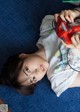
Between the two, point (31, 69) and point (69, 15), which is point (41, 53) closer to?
point (31, 69)

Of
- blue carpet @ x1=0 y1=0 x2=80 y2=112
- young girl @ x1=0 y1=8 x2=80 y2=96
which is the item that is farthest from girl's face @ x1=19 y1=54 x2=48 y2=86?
blue carpet @ x1=0 y1=0 x2=80 y2=112

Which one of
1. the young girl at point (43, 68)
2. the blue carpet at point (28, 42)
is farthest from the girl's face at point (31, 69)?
the blue carpet at point (28, 42)

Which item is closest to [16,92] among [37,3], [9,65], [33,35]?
[9,65]

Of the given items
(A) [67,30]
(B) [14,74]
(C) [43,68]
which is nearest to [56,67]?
(C) [43,68]

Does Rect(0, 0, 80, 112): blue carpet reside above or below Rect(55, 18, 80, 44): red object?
below

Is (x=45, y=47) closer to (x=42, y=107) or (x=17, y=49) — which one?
(x=17, y=49)

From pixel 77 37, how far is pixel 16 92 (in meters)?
0.54

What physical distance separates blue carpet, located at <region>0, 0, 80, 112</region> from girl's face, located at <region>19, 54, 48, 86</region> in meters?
0.18

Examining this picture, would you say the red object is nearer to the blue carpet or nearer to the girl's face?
the girl's face

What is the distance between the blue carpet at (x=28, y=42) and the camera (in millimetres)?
1266

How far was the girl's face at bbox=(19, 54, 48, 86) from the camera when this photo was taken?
1.09 metres

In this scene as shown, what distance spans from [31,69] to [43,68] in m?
0.06

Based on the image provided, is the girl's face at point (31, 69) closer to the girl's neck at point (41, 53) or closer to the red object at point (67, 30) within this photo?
the girl's neck at point (41, 53)

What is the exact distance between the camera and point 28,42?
133 centimetres
